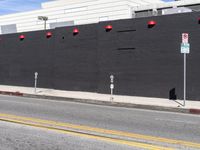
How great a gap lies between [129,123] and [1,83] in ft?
58.2

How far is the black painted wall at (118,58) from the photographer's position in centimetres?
1667

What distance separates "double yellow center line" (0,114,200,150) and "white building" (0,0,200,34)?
2580 centimetres

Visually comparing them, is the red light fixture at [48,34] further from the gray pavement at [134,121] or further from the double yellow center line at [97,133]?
the double yellow center line at [97,133]

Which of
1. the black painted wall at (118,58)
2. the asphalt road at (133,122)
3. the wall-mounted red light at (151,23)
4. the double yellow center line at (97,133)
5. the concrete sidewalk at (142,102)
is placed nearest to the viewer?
the double yellow center line at (97,133)

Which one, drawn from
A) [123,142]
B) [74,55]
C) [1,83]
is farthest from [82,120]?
[1,83]

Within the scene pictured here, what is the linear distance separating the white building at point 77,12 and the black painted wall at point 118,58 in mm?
15494

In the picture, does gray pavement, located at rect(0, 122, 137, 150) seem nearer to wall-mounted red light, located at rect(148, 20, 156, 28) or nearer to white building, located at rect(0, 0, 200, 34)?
wall-mounted red light, located at rect(148, 20, 156, 28)

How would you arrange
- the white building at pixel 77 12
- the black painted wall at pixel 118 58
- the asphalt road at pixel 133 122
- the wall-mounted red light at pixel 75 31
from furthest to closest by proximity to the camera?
the white building at pixel 77 12 < the wall-mounted red light at pixel 75 31 < the black painted wall at pixel 118 58 < the asphalt road at pixel 133 122

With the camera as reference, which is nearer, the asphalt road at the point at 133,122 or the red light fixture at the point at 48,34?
the asphalt road at the point at 133,122

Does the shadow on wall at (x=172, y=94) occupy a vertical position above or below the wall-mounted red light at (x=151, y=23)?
below

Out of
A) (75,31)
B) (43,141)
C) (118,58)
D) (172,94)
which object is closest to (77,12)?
(75,31)

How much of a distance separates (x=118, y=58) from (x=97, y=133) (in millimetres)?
10711

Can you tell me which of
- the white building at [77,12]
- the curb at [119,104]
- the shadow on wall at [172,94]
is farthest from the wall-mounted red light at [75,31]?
the white building at [77,12]

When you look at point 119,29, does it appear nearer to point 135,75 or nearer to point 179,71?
point 135,75
